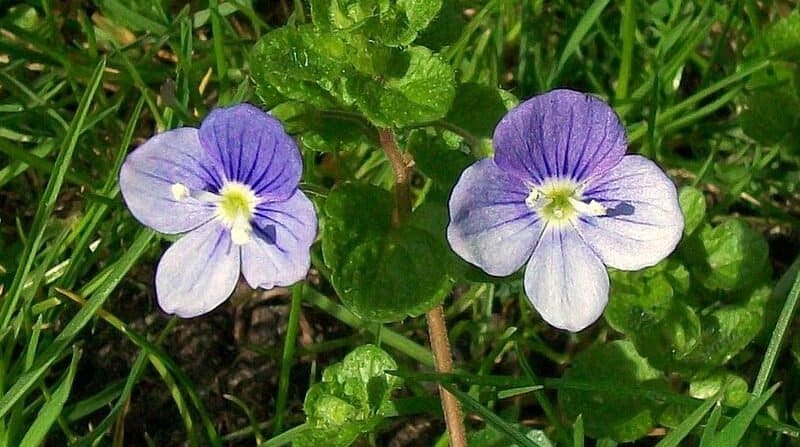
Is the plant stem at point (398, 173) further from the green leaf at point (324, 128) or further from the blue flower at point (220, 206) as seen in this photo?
the blue flower at point (220, 206)

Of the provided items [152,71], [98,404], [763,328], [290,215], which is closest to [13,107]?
[152,71]

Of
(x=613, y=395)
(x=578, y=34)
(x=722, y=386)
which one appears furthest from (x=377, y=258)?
(x=578, y=34)

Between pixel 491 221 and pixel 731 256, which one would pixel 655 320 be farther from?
pixel 491 221

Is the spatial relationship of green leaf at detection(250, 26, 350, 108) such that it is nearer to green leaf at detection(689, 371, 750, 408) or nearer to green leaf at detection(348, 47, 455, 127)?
green leaf at detection(348, 47, 455, 127)

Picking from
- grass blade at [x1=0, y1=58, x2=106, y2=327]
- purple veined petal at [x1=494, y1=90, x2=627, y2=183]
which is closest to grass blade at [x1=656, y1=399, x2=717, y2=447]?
purple veined petal at [x1=494, y1=90, x2=627, y2=183]

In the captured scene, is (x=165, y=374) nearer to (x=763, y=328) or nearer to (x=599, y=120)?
(x=599, y=120)
